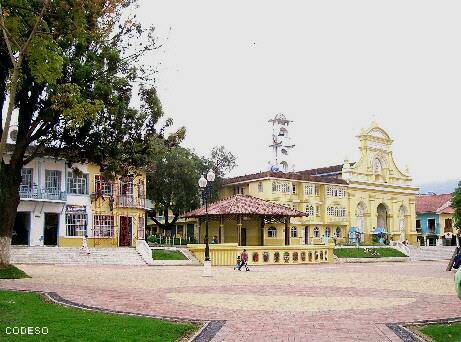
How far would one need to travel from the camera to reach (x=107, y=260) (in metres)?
34.4

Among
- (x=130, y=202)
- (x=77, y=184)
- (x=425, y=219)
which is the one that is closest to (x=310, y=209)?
(x=130, y=202)

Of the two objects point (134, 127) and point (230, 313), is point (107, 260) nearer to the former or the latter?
point (134, 127)

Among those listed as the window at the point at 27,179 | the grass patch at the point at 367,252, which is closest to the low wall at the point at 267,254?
the grass patch at the point at 367,252

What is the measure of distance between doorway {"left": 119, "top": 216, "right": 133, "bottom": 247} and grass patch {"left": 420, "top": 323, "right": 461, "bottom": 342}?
3517 centimetres

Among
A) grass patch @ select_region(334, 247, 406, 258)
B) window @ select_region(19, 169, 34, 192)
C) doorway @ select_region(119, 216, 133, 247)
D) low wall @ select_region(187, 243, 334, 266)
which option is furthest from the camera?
grass patch @ select_region(334, 247, 406, 258)

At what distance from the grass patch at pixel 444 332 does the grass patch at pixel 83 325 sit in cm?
418

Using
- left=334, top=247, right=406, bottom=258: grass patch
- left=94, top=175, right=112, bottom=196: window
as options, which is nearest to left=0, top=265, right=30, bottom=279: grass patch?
left=94, top=175, right=112, bottom=196: window

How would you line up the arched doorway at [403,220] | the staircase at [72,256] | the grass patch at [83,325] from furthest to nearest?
the arched doorway at [403,220]
the staircase at [72,256]
the grass patch at [83,325]

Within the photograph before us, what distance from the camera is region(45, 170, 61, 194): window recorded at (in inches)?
1572

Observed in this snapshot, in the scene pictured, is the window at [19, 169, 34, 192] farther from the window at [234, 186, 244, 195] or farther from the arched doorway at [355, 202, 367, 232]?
the arched doorway at [355, 202, 367, 232]

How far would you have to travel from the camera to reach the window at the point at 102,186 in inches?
1663

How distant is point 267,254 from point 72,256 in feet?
40.0

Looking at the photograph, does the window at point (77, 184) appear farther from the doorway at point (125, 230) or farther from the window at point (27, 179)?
the doorway at point (125, 230)

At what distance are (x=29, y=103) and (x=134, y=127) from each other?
3.81 m
